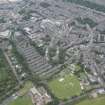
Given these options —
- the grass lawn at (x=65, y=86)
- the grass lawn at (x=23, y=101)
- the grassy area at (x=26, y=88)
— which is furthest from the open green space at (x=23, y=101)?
the grass lawn at (x=65, y=86)

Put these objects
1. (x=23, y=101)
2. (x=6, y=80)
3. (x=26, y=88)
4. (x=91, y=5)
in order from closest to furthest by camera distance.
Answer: (x=23, y=101), (x=26, y=88), (x=6, y=80), (x=91, y=5)

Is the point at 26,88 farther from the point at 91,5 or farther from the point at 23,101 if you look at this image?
the point at 91,5

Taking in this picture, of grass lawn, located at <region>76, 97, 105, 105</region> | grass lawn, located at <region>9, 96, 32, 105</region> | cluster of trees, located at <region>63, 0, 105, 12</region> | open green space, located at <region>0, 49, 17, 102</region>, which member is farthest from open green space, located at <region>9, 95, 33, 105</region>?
cluster of trees, located at <region>63, 0, 105, 12</region>

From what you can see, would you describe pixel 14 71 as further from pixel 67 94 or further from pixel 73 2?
pixel 73 2

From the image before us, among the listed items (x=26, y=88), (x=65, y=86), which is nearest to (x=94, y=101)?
(x=65, y=86)

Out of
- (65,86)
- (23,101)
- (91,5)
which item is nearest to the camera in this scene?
(23,101)

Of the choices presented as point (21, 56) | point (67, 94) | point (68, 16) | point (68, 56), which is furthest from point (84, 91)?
point (68, 16)

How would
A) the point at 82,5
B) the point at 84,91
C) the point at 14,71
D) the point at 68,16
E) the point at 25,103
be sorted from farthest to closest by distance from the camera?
the point at 82,5 → the point at 68,16 → the point at 14,71 → the point at 84,91 → the point at 25,103
